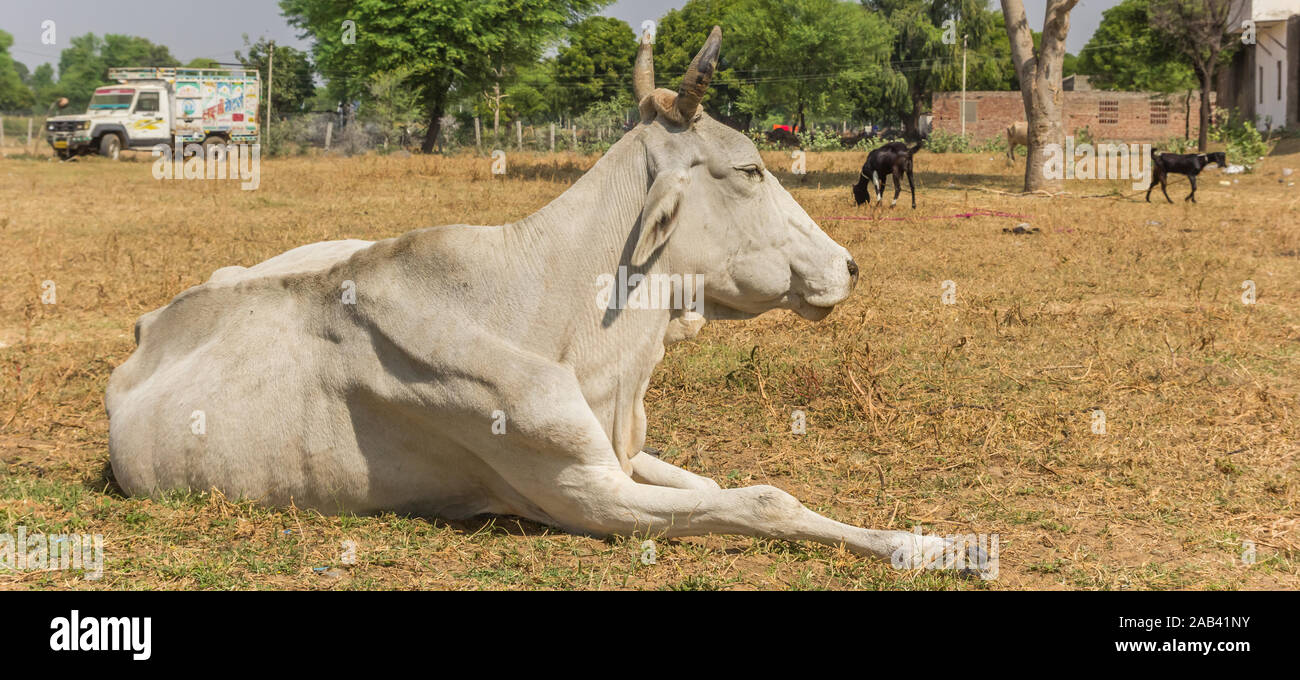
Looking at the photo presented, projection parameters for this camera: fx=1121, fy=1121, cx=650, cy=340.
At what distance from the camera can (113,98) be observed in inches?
1364

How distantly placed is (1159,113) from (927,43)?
666 inches

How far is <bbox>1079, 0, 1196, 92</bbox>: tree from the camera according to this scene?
135 ft

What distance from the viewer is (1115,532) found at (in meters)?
4.27

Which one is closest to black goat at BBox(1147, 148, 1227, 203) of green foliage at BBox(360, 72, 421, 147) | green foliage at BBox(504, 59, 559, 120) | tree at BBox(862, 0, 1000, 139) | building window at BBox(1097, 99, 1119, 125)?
green foliage at BBox(360, 72, 421, 147)

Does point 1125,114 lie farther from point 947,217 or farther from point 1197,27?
point 947,217

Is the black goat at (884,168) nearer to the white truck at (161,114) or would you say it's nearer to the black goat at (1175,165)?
the black goat at (1175,165)

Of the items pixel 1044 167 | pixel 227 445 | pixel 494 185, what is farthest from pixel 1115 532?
pixel 1044 167

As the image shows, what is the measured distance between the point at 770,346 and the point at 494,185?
39.9ft

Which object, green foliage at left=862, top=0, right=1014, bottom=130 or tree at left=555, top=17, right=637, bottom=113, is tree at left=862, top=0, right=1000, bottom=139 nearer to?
green foliage at left=862, top=0, right=1014, bottom=130

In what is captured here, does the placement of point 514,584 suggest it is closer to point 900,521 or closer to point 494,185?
point 900,521

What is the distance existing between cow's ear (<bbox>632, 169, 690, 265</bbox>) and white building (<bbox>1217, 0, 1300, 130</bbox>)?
36060 mm

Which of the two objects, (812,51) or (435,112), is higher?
(812,51)

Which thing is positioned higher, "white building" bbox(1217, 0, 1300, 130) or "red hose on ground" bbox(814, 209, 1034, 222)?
"white building" bbox(1217, 0, 1300, 130)

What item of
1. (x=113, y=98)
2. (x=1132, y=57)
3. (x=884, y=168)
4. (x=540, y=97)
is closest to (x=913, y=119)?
(x=1132, y=57)
